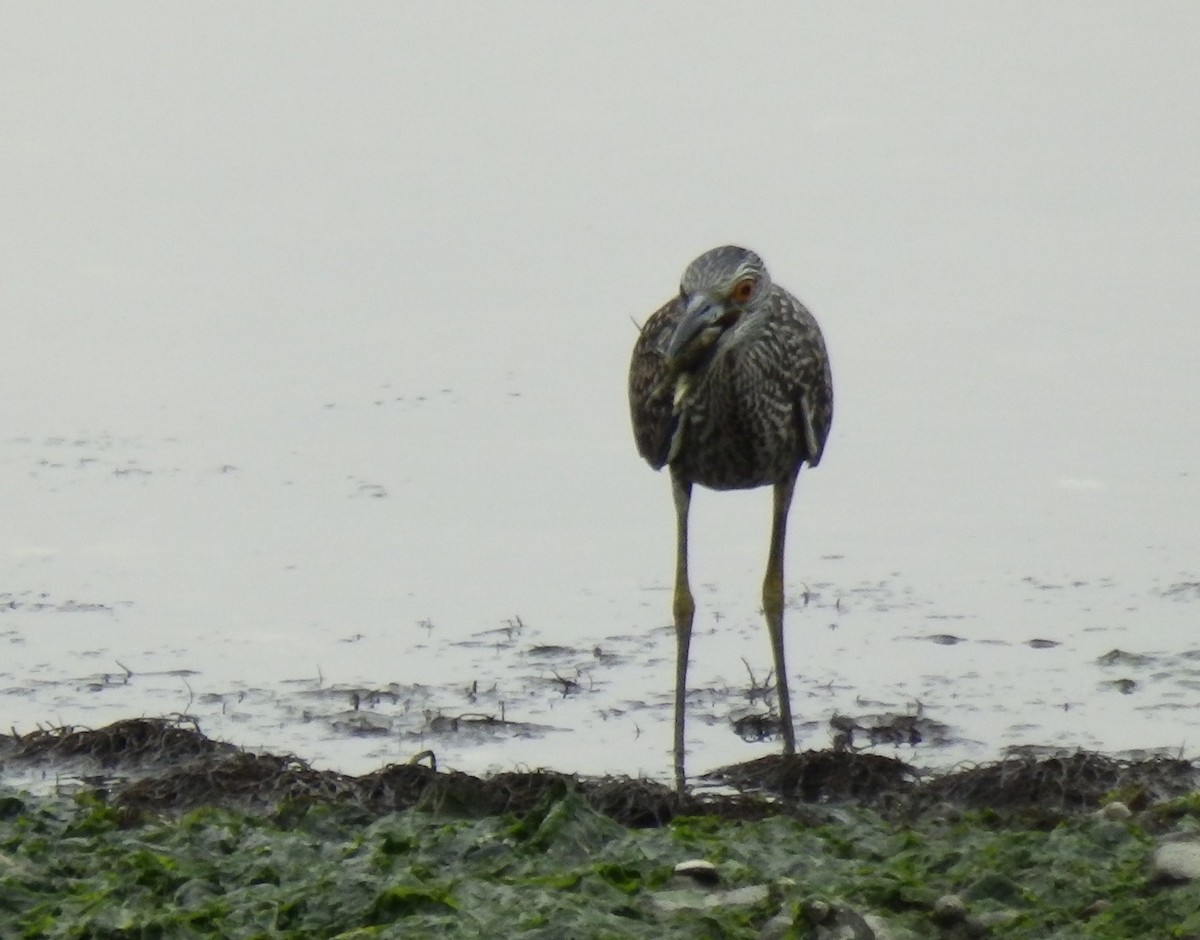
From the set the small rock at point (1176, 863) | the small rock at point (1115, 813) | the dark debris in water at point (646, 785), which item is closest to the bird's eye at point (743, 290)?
the dark debris in water at point (646, 785)

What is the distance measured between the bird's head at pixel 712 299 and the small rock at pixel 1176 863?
10.4 ft

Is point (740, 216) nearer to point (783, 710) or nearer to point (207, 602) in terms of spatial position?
point (207, 602)

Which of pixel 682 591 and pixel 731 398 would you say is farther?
pixel 682 591

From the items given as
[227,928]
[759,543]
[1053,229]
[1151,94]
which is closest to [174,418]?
[759,543]

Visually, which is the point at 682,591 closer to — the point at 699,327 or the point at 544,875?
the point at 699,327

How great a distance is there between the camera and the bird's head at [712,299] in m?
9.27

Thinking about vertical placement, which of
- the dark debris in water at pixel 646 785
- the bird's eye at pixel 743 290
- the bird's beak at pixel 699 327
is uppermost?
the bird's eye at pixel 743 290

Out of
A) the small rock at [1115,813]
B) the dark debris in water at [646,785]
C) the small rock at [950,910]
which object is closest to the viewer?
the small rock at [950,910]

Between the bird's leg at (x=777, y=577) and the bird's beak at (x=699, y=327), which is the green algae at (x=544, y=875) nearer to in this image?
the bird's beak at (x=699, y=327)

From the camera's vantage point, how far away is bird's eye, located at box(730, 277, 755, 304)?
9336 mm

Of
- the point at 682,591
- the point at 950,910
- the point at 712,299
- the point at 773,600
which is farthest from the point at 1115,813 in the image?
the point at 682,591

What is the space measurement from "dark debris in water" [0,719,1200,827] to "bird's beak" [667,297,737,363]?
4.83 feet

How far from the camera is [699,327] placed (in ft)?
30.7

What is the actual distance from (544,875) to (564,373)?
309 inches
